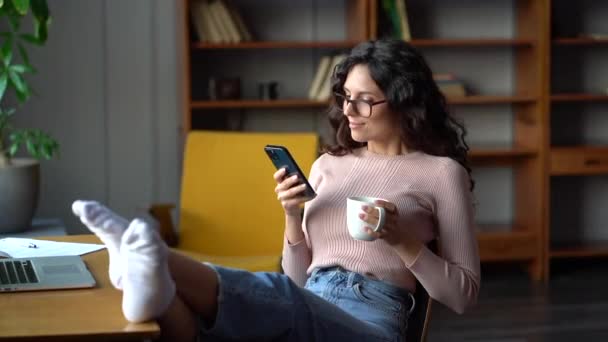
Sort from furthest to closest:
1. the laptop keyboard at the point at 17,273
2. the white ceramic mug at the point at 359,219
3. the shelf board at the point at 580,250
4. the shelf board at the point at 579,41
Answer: the shelf board at the point at 580,250, the shelf board at the point at 579,41, the white ceramic mug at the point at 359,219, the laptop keyboard at the point at 17,273

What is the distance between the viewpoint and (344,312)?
6.42 feet

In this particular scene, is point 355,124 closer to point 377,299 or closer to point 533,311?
point 377,299

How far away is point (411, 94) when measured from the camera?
231 centimetres

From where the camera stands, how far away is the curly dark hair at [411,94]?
2320 mm

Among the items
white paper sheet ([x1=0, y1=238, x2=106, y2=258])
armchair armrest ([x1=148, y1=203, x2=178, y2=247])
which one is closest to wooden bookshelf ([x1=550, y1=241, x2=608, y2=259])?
armchair armrest ([x1=148, y1=203, x2=178, y2=247])

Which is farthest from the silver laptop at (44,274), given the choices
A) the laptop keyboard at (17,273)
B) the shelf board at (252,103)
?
the shelf board at (252,103)

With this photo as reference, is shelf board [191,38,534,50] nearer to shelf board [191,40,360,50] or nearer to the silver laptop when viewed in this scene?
shelf board [191,40,360,50]

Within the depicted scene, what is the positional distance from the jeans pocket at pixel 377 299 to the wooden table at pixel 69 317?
0.56 metres

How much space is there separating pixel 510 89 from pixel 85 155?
2108 mm

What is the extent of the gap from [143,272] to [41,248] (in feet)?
2.57

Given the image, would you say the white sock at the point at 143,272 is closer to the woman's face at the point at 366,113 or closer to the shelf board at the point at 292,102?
the woman's face at the point at 366,113

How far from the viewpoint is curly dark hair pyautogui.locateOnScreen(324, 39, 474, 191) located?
7.61ft

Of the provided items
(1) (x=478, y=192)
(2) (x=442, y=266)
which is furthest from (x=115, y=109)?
(2) (x=442, y=266)

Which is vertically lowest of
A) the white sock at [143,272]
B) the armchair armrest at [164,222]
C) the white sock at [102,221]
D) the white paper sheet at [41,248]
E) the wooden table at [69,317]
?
the armchair armrest at [164,222]
